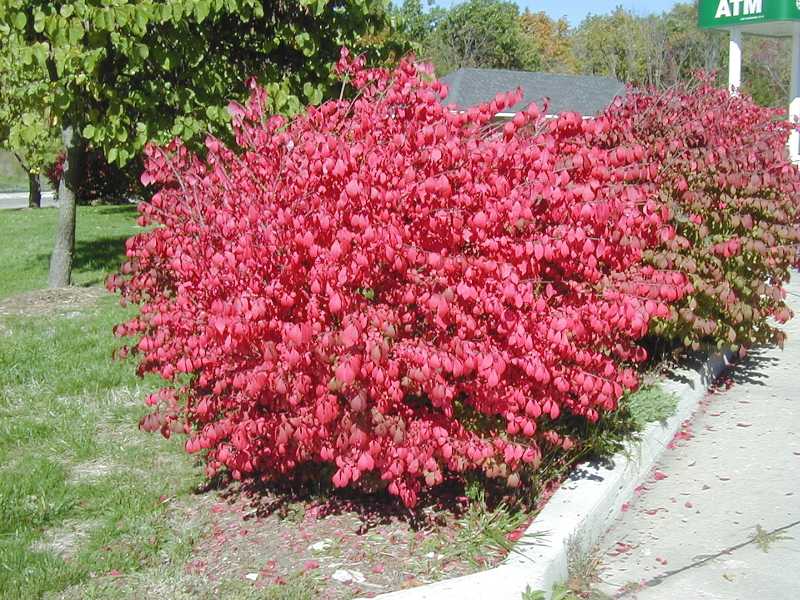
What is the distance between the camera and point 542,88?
87.6 ft

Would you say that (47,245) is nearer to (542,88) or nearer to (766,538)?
(766,538)

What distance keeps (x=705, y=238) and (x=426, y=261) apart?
287cm

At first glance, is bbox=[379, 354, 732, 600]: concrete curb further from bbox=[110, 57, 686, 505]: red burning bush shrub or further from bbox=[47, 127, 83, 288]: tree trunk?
bbox=[47, 127, 83, 288]: tree trunk

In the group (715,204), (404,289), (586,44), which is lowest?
(404,289)

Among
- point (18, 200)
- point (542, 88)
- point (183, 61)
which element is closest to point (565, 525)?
point (183, 61)

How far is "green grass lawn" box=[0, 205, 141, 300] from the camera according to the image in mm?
10852

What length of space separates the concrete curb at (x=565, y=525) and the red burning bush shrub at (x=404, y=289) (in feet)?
0.96

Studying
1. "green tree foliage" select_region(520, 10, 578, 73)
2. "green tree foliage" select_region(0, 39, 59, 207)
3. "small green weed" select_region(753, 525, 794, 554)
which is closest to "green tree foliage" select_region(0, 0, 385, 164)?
"green tree foliage" select_region(0, 39, 59, 207)

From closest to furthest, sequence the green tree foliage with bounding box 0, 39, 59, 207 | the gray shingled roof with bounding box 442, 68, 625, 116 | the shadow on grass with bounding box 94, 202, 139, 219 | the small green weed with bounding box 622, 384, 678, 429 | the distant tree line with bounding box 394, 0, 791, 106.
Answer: the small green weed with bounding box 622, 384, 678, 429 → the green tree foliage with bounding box 0, 39, 59, 207 → the shadow on grass with bounding box 94, 202, 139, 219 → the gray shingled roof with bounding box 442, 68, 625, 116 → the distant tree line with bounding box 394, 0, 791, 106

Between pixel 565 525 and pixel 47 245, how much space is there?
1226 cm

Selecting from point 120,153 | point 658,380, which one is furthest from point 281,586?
point 120,153

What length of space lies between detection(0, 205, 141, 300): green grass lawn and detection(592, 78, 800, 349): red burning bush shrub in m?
7.00

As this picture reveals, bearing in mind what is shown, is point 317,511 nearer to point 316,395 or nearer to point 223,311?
point 316,395

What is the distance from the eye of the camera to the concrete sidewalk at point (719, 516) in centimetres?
371
